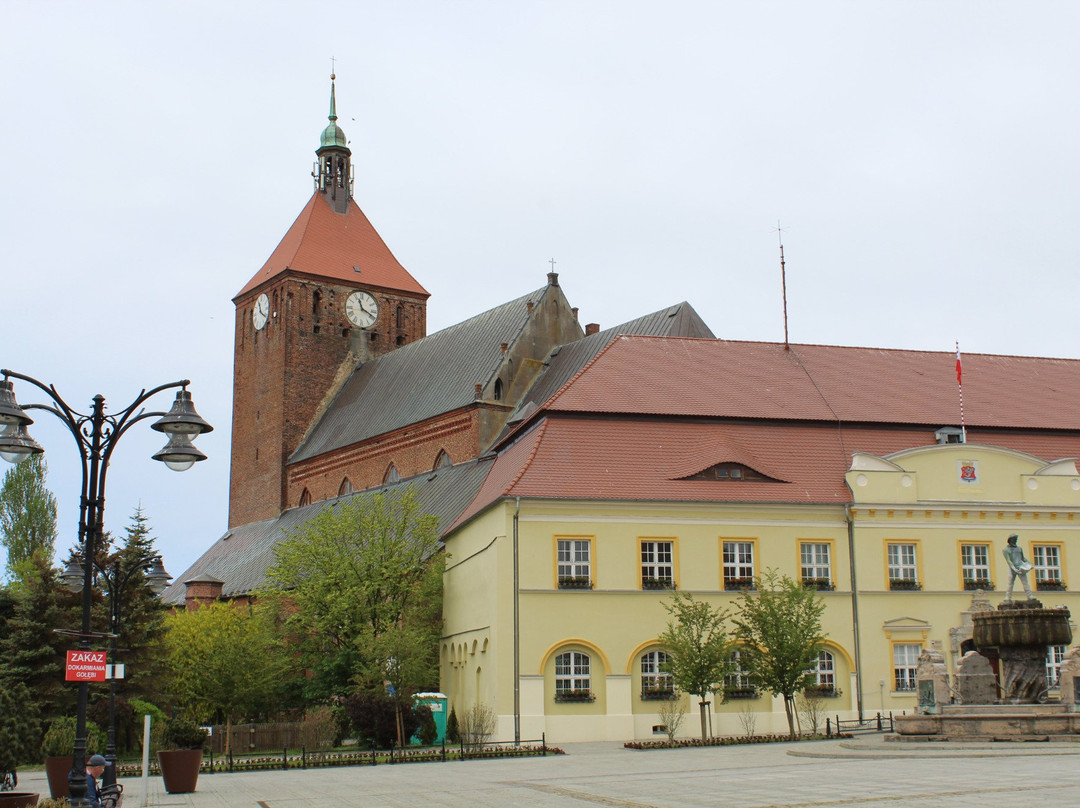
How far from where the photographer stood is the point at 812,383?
43.8 metres

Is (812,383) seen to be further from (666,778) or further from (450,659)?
(666,778)

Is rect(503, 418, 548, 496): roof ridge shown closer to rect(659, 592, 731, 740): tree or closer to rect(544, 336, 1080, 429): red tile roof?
rect(544, 336, 1080, 429): red tile roof

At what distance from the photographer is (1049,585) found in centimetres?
4019

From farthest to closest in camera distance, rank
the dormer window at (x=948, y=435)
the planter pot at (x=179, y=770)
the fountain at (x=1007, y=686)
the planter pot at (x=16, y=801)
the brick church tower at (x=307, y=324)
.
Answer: the brick church tower at (x=307, y=324) → the dormer window at (x=948, y=435) → the fountain at (x=1007, y=686) → the planter pot at (x=179, y=770) → the planter pot at (x=16, y=801)

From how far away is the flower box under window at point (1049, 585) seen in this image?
4012 cm

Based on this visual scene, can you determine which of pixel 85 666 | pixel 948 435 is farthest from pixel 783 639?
pixel 85 666

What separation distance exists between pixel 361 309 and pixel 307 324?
3.51 meters

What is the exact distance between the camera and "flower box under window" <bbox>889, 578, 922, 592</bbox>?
130 ft

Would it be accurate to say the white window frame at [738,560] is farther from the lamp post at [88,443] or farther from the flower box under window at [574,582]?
the lamp post at [88,443]

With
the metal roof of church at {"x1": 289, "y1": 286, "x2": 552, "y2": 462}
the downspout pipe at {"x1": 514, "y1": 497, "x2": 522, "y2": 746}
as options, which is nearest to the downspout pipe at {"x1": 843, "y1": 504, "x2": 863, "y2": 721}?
the downspout pipe at {"x1": 514, "y1": 497, "x2": 522, "y2": 746}

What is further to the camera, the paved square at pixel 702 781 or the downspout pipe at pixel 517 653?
the downspout pipe at pixel 517 653

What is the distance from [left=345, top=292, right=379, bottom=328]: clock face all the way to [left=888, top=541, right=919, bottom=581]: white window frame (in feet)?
138

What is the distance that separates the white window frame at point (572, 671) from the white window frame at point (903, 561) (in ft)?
31.5

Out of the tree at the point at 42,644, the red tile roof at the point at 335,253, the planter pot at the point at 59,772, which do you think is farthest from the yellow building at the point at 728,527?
the red tile roof at the point at 335,253
